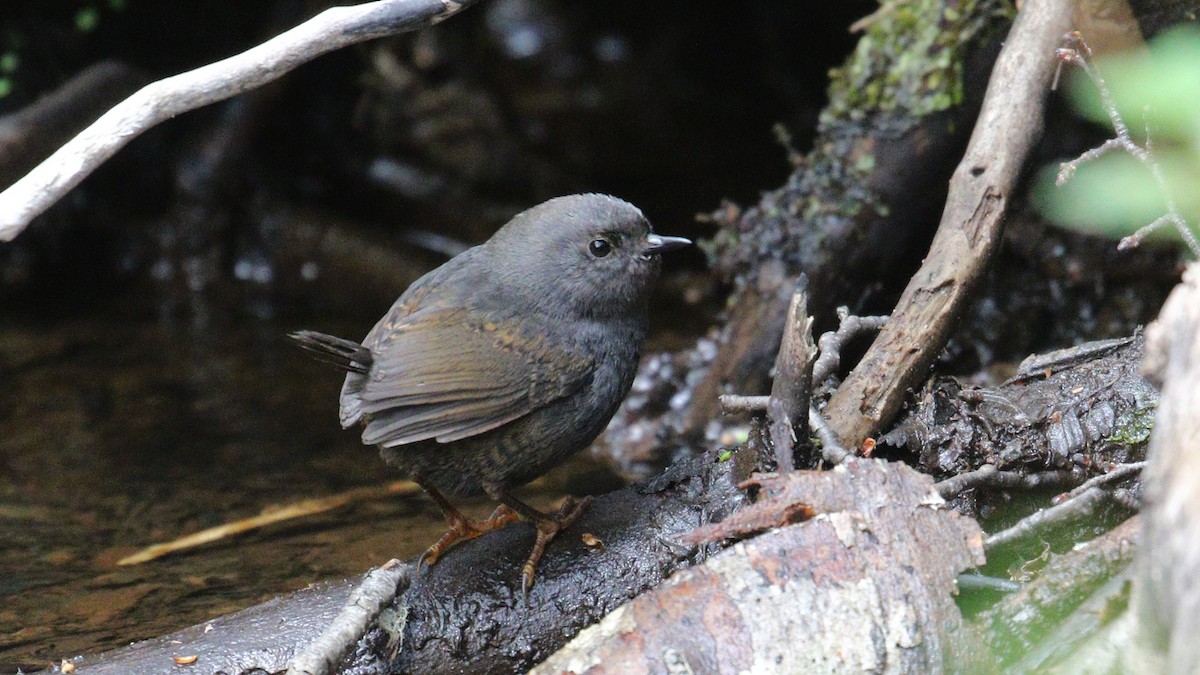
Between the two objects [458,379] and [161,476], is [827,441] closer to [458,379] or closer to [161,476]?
[458,379]

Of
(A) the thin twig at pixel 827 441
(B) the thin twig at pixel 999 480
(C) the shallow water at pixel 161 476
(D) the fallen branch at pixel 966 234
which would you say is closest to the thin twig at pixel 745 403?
(A) the thin twig at pixel 827 441

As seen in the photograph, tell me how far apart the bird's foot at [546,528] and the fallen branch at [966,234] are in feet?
2.81

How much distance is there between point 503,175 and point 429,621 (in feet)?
24.4

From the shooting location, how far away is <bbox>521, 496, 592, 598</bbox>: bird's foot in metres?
3.27

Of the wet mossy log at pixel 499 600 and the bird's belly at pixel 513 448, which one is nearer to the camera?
the wet mossy log at pixel 499 600

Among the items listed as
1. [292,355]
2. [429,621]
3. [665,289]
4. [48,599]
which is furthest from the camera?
[665,289]

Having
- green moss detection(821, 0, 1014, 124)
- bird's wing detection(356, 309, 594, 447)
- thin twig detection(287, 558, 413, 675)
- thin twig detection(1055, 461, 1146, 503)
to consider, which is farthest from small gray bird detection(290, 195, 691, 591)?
green moss detection(821, 0, 1014, 124)

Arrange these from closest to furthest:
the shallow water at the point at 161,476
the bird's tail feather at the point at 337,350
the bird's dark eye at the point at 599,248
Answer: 1. the bird's tail feather at the point at 337,350
2. the bird's dark eye at the point at 599,248
3. the shallow water at the point at 161,476

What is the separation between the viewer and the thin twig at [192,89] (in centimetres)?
275

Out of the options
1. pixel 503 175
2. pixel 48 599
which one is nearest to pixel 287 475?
pixel 48 599

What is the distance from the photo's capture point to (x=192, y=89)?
297cm

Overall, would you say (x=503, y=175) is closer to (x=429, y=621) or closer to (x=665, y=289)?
(x=665, y=289)

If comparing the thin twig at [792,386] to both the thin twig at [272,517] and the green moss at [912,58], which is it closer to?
the green moss at [912,58]

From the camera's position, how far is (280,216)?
8.95m
